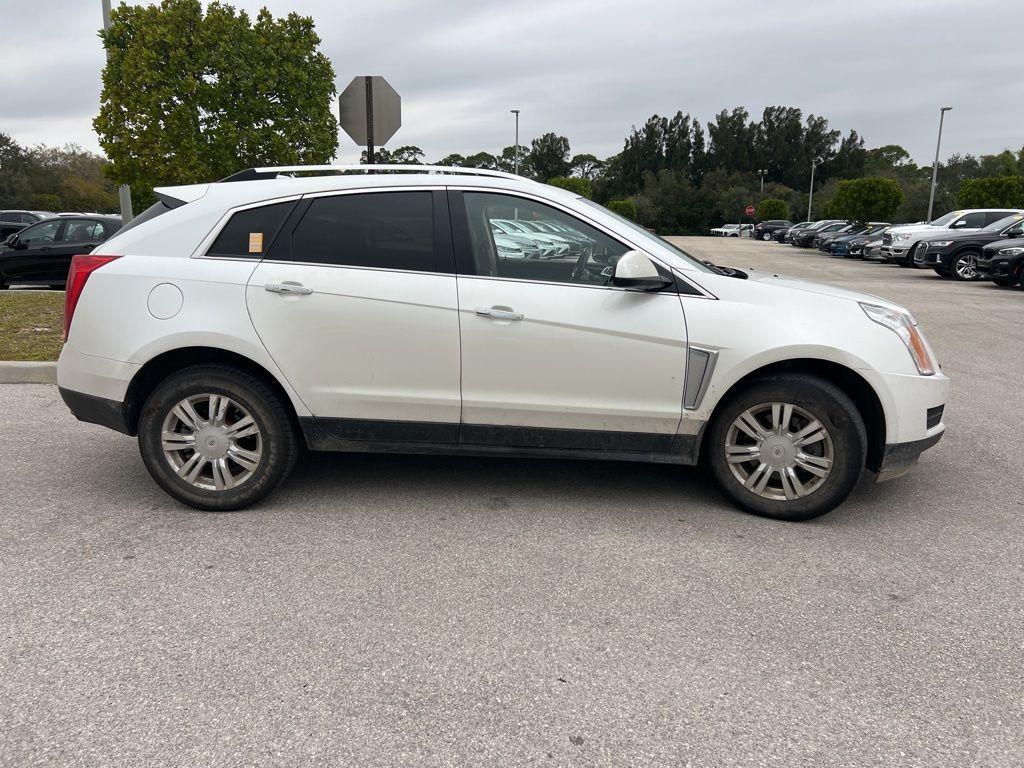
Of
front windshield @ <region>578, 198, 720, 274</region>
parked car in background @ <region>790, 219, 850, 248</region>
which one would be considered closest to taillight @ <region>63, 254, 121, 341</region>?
front windshield @ <region>578, 198, 720, 274</region>

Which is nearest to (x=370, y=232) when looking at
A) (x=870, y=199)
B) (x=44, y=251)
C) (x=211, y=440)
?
(x=211, y=440)

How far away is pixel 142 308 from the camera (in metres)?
4.07

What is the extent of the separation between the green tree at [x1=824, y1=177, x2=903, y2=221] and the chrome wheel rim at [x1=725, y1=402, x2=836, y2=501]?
4039 cm

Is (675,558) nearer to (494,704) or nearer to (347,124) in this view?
(494,704)

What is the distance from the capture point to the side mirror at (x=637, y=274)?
3793 millimetres

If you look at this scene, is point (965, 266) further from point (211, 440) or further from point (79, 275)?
point (79, 275)

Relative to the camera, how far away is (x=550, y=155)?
104 meters

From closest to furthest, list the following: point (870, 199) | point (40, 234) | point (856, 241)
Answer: point (40, 234), point (856, 241), point (870, 199)

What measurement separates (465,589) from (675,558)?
1.00 m

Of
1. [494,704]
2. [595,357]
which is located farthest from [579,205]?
[494,704]

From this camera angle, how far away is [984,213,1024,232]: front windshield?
64.3 feet

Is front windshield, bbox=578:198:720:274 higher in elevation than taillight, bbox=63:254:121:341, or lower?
higher

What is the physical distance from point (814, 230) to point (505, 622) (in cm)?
4089

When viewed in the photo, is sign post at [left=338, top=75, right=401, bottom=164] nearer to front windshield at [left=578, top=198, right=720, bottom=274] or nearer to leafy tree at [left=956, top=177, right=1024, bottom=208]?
front windshield at [left=578, top=198, right=720, bottom=274]
